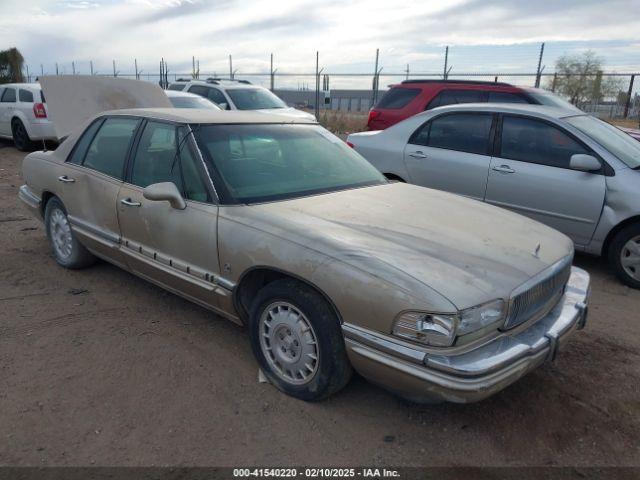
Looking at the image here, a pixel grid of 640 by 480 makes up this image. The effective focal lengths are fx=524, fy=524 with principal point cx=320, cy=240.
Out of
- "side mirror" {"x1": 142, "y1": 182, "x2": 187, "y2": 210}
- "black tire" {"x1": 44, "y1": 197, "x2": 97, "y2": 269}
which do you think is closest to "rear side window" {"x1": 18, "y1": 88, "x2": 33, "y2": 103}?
"black tire" {"x1": 44, "y1": 197, "x2": 97, "y2": 269}

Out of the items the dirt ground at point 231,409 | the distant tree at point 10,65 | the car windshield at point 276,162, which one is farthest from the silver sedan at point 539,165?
the distant tree at point 10,65

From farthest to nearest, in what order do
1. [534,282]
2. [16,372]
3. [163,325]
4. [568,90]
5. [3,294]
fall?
1. [568,90]
2. [3,294]
3. [163,325]
4. [16,372]
5. [534,282]

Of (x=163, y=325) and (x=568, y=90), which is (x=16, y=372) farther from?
(x=568, y=90)

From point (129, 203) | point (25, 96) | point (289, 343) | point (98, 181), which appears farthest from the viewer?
point (25, 96)

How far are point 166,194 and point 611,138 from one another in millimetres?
4550

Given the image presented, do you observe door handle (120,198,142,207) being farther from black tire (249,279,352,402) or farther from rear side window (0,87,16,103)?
rear side window (0,87,16,103)

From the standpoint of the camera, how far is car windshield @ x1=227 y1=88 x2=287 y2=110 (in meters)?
12.3

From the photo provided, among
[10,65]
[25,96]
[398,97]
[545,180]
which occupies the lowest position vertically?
[545,180]

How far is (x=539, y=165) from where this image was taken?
5301mm

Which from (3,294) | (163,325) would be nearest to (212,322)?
(163,325)

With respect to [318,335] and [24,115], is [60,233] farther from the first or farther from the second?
[24,115]

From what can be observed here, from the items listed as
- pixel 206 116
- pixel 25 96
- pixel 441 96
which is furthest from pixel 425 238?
pixel 25 96

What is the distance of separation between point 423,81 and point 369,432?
738cm

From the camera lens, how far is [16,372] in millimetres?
3246
